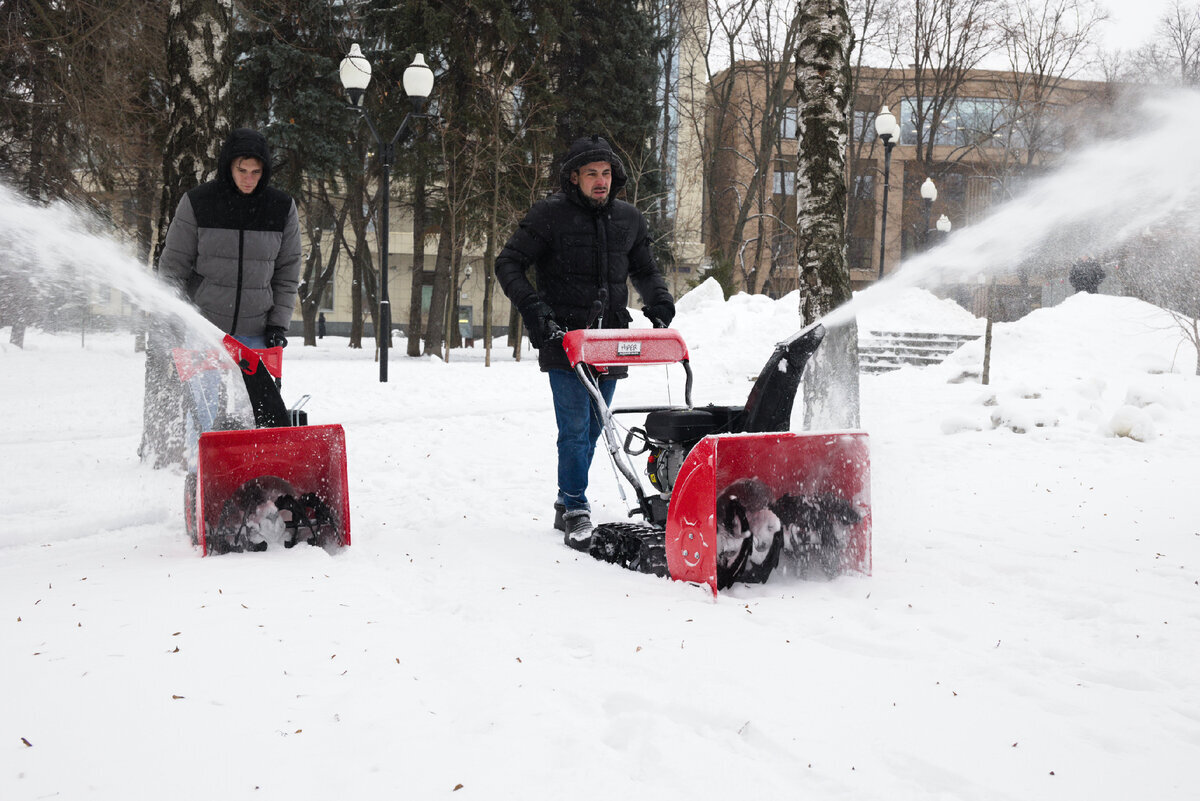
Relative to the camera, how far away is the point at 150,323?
5.77 m

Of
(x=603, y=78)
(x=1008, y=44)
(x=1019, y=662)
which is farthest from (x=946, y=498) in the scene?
(x=1008, y=44)

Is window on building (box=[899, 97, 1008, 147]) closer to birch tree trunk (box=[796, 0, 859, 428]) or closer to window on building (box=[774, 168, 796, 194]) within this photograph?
window on building (box=[774, 168, 796, 194])

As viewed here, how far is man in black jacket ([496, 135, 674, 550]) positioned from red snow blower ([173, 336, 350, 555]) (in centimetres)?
110

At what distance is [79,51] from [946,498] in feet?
31.3

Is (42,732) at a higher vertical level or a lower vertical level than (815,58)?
lower

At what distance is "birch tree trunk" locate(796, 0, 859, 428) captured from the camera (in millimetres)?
7363

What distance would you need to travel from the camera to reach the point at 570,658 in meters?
2.93

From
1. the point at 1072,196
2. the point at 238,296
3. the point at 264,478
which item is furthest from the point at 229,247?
the point at 1072,196

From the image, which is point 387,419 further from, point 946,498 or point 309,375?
point 946,498

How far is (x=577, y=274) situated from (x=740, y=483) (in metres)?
1.60

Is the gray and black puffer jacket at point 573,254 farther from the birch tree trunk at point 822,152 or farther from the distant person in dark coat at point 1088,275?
the distant person in dark coat at point 1088,275

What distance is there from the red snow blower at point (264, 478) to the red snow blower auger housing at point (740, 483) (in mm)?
1262

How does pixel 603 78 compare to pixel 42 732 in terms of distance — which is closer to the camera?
pixel 42 732

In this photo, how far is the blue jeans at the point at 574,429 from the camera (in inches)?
187
